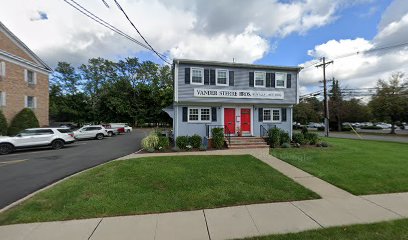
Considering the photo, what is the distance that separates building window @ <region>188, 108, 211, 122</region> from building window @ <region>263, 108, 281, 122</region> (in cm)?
439

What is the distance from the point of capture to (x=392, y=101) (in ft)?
107

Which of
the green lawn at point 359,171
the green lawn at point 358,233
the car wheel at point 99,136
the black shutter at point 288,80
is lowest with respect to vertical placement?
the green lawn at point 358,233

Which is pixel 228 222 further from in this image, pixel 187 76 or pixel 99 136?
pixel 99 136

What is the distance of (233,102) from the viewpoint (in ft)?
52.0

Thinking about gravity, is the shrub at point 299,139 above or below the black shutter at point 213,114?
below

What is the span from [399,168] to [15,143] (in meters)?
21.0

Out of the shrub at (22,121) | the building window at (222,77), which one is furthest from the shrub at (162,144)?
the shrub at (22,121)

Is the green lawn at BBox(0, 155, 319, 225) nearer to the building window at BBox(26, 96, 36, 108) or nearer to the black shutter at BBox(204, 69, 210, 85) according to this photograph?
the black shutter at BBox(204, 69, 210, 85)

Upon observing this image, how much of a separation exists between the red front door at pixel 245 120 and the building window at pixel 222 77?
2.42m

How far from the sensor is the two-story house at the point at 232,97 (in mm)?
15313

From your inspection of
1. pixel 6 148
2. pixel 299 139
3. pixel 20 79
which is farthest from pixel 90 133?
pixel 299 139

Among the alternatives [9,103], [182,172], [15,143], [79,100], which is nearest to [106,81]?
[79,100]

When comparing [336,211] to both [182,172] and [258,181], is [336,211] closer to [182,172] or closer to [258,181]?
[258,181]

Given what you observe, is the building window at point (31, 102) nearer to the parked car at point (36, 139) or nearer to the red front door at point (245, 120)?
the parked car at point (36, 139)
